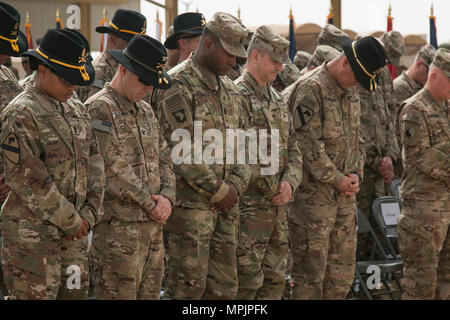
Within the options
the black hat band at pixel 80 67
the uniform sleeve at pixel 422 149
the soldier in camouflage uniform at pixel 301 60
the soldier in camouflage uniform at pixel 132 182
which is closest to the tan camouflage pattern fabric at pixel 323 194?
the uniform sleeve at pixel 422 149

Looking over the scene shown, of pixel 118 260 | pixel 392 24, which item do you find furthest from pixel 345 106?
pixel 392 24

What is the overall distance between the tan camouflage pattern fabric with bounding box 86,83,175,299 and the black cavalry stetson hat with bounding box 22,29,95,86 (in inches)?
17.2

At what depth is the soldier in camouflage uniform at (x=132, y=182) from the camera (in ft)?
14.0

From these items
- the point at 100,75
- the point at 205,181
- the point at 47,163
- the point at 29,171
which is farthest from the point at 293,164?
the point at 29,171

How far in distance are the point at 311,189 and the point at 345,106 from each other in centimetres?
68

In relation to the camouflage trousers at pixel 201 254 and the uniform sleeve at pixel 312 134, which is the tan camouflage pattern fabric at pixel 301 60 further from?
the camouflage trousers at pixel 201 254

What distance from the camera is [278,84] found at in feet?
24.5

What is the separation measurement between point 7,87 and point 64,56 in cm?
139

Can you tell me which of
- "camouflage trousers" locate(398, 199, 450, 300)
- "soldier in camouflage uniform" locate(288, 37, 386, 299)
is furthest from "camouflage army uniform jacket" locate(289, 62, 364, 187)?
"camouflage trousers" locate(398, 199, 450, 300)

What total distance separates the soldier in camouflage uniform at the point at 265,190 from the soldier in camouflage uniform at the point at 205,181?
0.74 ft

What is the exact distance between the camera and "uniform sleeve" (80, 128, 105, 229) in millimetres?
3986

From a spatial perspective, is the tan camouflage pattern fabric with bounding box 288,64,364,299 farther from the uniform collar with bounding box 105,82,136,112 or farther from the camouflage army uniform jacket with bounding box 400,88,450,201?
the uniform collar with bounding box 105,82,136,112

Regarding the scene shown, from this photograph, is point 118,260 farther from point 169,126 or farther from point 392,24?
point 392,24

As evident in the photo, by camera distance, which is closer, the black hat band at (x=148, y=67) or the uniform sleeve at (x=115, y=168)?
the uniform sleeve at (x=115, y=168)
